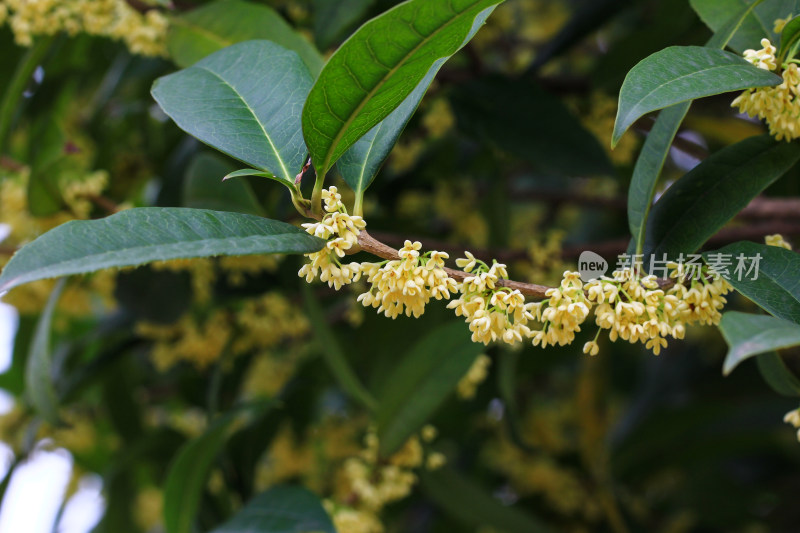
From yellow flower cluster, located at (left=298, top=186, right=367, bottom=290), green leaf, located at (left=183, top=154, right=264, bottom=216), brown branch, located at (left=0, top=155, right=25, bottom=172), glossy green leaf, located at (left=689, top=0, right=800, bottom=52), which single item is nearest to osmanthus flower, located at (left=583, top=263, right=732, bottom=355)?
yellow flower cluster, located at (left=298, top=186, right=367, bottom=290)

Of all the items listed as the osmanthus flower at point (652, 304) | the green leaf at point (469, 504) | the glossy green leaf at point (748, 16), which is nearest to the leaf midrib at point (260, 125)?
the osmanthus flower at point (652, 304)

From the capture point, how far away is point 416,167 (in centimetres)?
192

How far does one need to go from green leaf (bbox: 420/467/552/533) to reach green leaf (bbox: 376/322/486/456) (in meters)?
0.28

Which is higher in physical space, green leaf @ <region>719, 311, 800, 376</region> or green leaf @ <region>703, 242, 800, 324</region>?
green leaf @ <region>719, 311, 800, 376</region>

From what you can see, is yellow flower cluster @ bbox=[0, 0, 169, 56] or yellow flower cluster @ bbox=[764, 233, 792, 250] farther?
yellow flower cluster @ bbox=[0, 0, 169, 56]

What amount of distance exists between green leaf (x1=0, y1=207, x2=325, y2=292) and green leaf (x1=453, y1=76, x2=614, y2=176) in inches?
35.1

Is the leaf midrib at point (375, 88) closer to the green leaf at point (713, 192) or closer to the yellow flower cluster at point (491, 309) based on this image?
the yellow flower cluster at point (491, 309)

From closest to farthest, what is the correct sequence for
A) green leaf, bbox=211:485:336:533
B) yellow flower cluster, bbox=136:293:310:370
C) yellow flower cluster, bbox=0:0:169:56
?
green leaf, bbox=211:485:336:533
yellow flower cluster, bbox=0:0:169:56
yellow flower cluster, bbox=136:293:310:370

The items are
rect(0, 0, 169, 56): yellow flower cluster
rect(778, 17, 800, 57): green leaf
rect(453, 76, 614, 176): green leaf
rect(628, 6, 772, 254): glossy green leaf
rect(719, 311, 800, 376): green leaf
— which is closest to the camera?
rect(719, 311, 800, 376): green leaf

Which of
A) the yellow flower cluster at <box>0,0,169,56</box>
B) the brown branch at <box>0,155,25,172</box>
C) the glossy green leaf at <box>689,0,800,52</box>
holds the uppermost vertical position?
the glossy green leaf at <box>689,0,800,52</box>

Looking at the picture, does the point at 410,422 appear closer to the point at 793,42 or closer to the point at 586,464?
the point at 793,42

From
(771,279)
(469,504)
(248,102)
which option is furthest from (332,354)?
(771,279)

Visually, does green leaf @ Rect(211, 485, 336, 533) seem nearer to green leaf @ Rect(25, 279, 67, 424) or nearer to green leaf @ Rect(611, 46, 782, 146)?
green leaf @ Rect(25, 279, 67, 424)

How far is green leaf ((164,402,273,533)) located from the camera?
1.32 meters
